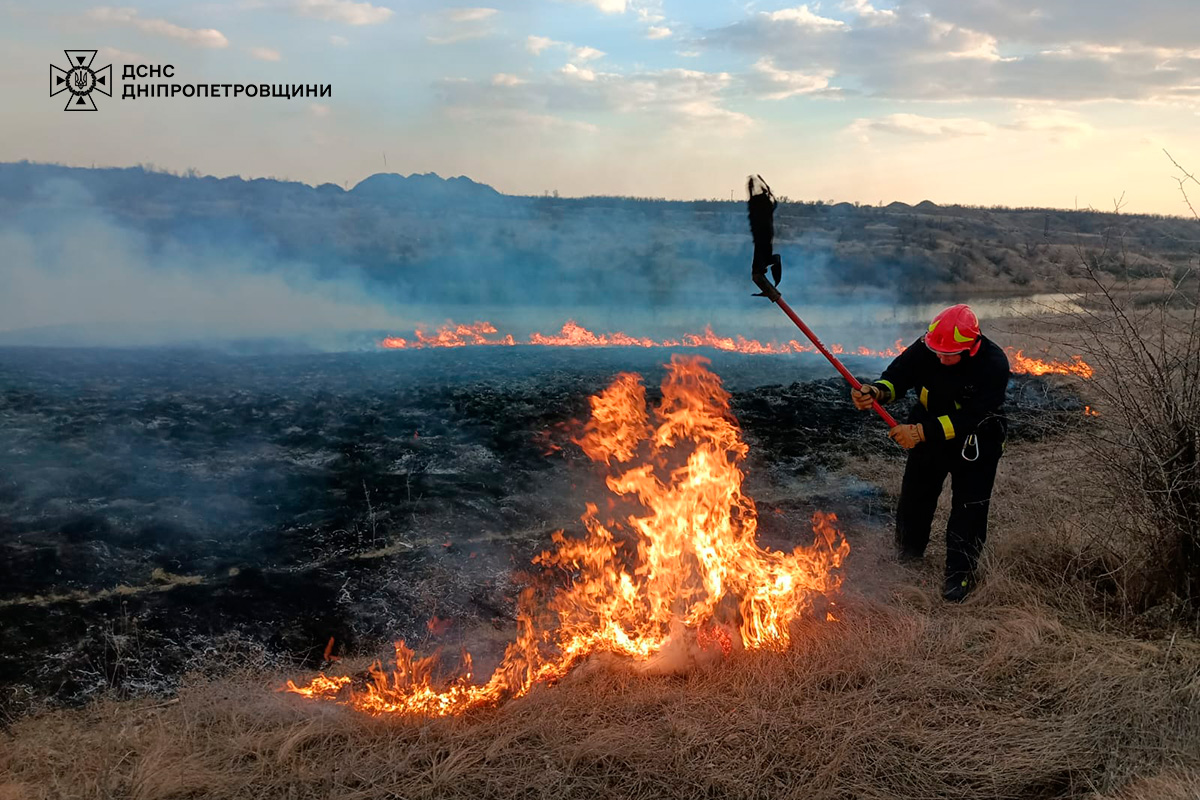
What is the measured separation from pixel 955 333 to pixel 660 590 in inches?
106

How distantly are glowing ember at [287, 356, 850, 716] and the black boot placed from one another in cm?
73

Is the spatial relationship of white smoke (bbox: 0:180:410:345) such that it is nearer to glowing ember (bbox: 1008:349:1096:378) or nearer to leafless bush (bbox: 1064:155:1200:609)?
glowing ember (bbox: 1008:349:1096:378)

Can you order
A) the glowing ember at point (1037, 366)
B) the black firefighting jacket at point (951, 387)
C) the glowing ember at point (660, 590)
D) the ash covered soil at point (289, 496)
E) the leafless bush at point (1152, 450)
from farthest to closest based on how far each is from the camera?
the glowing ember at point (1037, 366), the black firefighting jacket at point (951, 387), the ash covered soil at point (289, 496), the leafless bush at point (1152, 450), the glowing ember at point (660, 590)

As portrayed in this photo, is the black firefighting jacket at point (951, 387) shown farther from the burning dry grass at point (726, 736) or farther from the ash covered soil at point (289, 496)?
the burning dry grass at point (726, 736)

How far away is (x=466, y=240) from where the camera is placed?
22703 millimetres

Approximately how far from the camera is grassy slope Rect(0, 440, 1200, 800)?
325cm

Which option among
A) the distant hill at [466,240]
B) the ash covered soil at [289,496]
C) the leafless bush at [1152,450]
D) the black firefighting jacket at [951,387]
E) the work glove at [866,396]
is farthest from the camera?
the distant hill at [466,240]

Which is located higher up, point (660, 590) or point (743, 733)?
point (660, 590)

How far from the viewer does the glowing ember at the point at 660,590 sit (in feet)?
13.5

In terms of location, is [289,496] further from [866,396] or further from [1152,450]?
[1152,450]

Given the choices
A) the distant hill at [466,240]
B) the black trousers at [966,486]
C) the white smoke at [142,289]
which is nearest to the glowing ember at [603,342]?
the white smoke at [142,289]

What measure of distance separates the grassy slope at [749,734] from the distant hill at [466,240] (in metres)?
14.0

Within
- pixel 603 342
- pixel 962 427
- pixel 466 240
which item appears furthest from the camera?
pixel 466 240

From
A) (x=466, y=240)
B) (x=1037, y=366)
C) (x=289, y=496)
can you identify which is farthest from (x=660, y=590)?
(x=466, y=240)
